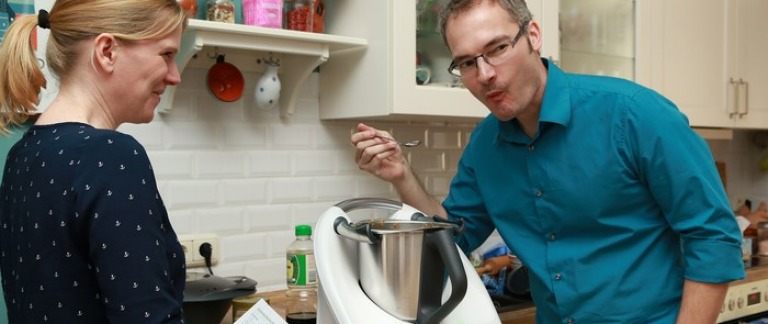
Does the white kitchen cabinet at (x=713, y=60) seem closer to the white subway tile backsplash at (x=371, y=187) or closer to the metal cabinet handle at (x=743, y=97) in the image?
the metal cabinet handle at (x=743, y=97)

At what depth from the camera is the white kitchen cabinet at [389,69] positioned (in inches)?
71.2

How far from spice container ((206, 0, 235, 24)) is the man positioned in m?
0.52

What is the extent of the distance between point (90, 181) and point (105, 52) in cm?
21

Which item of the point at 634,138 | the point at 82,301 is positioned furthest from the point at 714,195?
the point at 82,301

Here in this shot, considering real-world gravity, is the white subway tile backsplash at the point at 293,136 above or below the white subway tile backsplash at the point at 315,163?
above

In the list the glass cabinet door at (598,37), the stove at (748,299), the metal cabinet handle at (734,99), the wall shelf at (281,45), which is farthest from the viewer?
the metal cabinet handle at (734,99)

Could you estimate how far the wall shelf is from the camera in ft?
5.31

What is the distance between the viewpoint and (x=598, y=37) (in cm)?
236

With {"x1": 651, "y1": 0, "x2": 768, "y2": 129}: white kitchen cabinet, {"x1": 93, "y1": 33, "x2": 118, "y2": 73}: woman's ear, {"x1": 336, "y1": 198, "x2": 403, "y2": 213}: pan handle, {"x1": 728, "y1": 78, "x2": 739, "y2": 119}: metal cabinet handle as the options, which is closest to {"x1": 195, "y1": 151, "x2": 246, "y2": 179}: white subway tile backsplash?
{"x1": 336, "y1": 198, "x2": 403, "y2": 213}: pan handle

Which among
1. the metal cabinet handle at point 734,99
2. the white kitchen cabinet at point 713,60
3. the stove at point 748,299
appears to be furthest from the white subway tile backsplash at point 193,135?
the metal cabinet handle at point 734,99

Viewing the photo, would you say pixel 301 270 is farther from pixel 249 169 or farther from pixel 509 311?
pixel 509 311

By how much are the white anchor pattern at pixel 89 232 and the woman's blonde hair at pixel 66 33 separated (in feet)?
0.41

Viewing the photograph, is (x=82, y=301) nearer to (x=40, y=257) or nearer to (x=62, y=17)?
(x=40, y=257)

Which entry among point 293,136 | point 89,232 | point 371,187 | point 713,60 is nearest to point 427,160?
point 371,187
